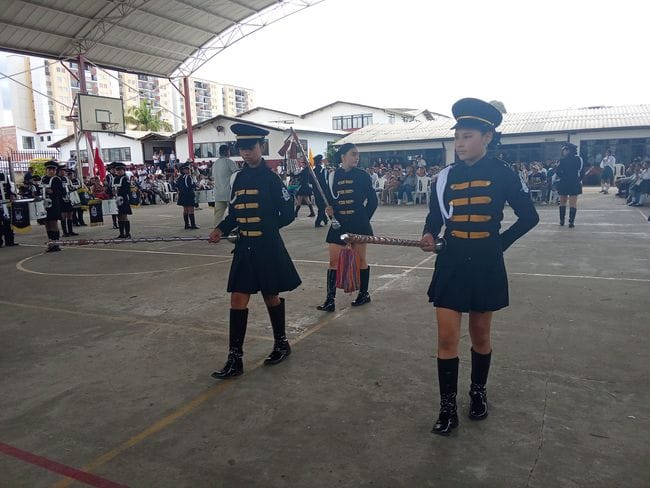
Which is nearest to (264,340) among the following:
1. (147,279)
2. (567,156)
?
(147,279)

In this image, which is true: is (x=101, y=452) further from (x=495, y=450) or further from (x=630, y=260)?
(x=630, y=260)

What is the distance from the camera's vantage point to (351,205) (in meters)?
6.07

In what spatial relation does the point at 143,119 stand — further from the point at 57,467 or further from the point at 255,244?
the point at 57,467

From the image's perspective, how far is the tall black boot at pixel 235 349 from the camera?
4.14 meters

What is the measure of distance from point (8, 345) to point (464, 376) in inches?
179

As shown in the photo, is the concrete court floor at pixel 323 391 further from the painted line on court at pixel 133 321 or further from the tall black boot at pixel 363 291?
the tall black boot at pixel 363 291

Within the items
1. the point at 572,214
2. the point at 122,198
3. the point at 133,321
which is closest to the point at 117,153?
the point at 122,198

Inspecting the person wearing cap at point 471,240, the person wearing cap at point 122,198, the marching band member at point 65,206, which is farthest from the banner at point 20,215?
the person wearing cap at point 471,240

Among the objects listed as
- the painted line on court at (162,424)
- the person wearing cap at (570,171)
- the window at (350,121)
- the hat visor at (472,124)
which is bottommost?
the painted line on court at (162,424)

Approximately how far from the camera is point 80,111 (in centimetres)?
2509

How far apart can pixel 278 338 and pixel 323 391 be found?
83cm

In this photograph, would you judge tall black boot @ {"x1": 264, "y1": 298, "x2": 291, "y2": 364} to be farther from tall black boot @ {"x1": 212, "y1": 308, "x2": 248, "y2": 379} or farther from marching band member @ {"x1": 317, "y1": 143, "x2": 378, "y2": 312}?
marching band member @ {"x1": 317, "y1": 143, "x2": 378, "y2": 312}

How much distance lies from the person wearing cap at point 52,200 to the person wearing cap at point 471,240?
35.3 feet

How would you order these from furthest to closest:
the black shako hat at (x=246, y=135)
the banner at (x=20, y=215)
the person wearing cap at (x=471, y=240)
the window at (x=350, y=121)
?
the window at (x=350, y=121) < the banner at (x=20, y=215) < the black shako hat at (x=246, y=135) < the person wearing cap at (x=471, y=240)
